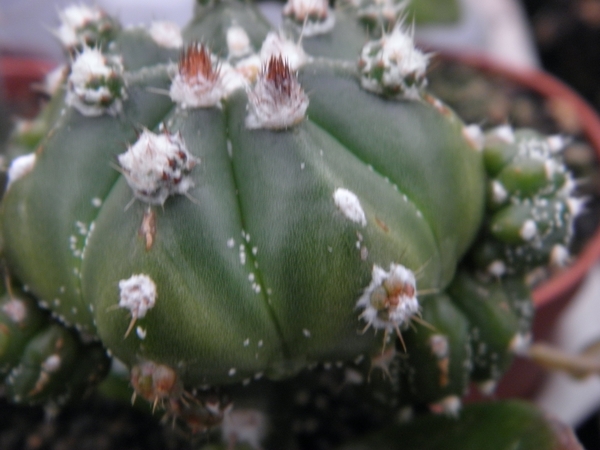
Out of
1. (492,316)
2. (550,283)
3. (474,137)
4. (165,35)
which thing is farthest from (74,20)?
(550,283)

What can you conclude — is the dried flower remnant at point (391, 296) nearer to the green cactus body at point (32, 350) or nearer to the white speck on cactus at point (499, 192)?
the white speck on cactus at point (499, 192)

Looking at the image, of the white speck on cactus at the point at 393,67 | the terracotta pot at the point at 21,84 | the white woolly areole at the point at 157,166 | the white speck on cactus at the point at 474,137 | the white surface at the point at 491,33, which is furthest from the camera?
the white surface at the point at 491,33

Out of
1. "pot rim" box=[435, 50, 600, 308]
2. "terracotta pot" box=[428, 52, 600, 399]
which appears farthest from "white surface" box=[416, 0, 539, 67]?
"terracotta pot" box=[428, 52, 600, 399]

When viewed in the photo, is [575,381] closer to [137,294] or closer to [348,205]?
[348,205]

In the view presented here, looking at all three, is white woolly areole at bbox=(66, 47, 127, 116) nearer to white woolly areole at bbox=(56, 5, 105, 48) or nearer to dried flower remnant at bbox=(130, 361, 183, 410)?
white woolly areole at bbox=(56, 5, 105, 48)

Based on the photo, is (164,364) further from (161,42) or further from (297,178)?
(161,42)

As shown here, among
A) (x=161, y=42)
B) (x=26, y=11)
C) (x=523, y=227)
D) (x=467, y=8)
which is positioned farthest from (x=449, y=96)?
(x=26, y=11)

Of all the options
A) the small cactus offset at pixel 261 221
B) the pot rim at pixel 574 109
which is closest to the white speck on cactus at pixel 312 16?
the small cactus offset at pixel 261 221
